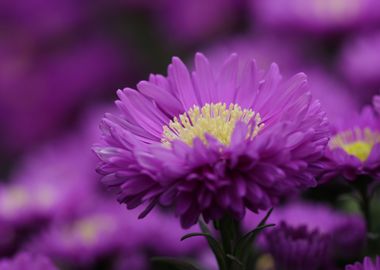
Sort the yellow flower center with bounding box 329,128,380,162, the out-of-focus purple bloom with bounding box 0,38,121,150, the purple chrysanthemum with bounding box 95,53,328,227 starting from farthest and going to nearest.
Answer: the out-of-focus purple bloom with bounding box 0,38,121,150 → the yellow flower center with bounding box 329,128,380,162 → the purple chrysanthemum with bounding box 95,53,328,227

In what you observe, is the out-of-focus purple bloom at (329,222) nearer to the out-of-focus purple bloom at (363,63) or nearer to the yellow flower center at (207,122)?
the yellow flower center at (207,122)

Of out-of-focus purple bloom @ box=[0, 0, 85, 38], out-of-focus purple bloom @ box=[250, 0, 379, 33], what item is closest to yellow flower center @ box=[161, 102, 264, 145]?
out-of-focus purple bloom @ box=[250, 0, 379, 33]

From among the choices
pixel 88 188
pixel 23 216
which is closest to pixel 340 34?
pixel 88 188

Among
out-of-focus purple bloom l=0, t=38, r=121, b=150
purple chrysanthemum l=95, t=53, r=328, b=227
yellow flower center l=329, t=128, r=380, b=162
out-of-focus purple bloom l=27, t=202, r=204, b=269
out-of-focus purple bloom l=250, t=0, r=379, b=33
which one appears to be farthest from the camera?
out-of-focus purple bloom l=0, t=38, r=121, b=150

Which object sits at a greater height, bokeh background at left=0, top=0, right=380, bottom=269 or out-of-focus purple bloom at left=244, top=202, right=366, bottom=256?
bokeh background at left=0, top=0, right=380, bottom=269

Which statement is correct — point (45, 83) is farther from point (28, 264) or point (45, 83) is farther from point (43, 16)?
point (28, 264)

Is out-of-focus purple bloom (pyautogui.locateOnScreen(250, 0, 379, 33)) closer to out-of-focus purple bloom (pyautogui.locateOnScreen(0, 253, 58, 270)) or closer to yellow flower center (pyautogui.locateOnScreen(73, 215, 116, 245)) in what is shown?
yellow flower center (pyautogui.locateOnScreen(73, 215, 116, 245))

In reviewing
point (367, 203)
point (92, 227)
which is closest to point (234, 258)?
point (367, 203)
